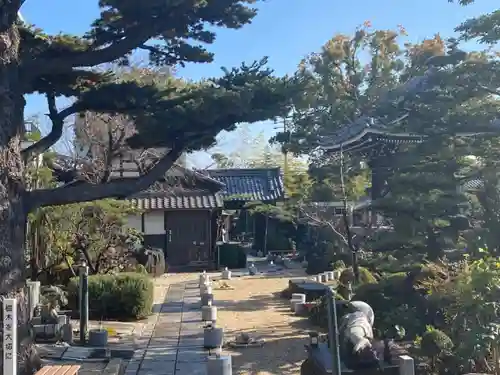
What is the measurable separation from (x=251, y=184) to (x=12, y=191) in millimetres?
22848

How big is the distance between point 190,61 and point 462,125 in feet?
17.2

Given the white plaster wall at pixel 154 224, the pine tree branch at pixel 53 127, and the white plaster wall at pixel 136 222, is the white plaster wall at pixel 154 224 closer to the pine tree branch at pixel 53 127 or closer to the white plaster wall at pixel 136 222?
the white plaster wall at pixel 136 222

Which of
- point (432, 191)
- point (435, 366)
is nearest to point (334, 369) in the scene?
point (435, 366)

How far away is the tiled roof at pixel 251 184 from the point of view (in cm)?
2802

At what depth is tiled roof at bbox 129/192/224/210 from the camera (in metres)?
22.6

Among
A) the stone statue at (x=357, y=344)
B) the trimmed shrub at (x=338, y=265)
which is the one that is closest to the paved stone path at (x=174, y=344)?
the stone statue at (x=357, y=344)

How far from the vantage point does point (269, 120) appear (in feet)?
22.6

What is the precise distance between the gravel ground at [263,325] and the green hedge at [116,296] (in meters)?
1.80

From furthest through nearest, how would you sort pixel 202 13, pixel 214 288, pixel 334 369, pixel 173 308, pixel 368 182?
pixel 368 182
pixel 214 288
pixel 173 308
pixel 202 13
pixel 334 369

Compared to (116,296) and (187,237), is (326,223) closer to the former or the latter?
(116,296)

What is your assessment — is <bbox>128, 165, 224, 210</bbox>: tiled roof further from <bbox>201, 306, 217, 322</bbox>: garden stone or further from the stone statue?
the stone statue

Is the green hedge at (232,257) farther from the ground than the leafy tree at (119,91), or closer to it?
closer to it

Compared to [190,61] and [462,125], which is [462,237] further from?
[190,61]

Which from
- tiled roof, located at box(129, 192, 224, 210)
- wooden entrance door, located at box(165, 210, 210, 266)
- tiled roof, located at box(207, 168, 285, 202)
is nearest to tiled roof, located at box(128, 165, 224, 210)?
tiled roof, located at box(129, 192, 224, 210)
